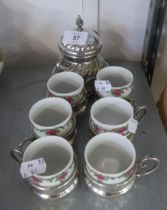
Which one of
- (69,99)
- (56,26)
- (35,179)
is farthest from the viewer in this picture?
(56,26)

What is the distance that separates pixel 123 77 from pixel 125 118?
0.12 meters

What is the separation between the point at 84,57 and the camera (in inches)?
27.3

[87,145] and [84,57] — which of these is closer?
[87,145]

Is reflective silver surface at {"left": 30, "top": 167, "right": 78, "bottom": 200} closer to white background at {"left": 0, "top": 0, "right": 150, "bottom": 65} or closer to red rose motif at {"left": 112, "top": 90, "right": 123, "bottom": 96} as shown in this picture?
red rose motif at {"left": 112, "top": 90, "right": 123, "bottom": 96}

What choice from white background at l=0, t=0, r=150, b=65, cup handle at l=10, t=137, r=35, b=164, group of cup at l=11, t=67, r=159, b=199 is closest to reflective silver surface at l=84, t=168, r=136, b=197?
group of cup at l=11, t=67, r=159, b=199

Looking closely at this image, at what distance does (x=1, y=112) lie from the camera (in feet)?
2.45

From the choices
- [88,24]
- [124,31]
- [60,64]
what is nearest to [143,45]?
[124,31]

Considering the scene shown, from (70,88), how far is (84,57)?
0.08 m

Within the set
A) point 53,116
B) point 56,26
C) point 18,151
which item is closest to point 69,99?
point 53,116

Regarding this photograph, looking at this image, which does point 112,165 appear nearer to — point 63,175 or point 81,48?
point 63,175

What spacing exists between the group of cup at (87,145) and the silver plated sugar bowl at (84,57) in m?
0.02

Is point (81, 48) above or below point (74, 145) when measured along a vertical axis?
above

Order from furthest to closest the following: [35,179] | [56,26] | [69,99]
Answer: [56,26] < [69,99] < [35,179]

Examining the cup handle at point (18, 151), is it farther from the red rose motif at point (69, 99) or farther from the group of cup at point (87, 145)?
the red rose motif at point (69, 99)
